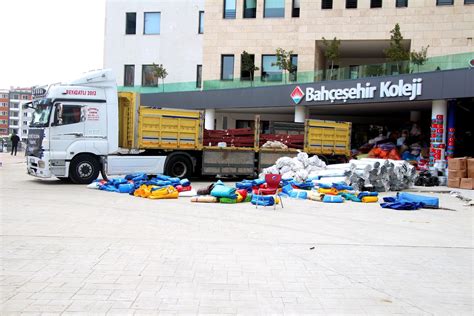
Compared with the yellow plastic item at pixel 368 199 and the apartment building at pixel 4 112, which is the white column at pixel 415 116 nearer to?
the yellow plastic item at pixel 368 199

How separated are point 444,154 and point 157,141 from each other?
45.7 ft

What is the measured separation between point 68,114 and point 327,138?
11862mm

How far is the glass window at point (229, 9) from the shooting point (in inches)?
1411

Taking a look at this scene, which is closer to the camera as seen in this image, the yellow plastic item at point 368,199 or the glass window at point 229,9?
the yellow plastic item at point 368,199

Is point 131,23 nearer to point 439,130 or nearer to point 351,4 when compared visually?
point 351,4

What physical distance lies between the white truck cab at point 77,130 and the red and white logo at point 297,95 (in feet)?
46.7

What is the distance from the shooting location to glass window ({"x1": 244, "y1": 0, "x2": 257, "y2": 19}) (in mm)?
35281

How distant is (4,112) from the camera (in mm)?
126000

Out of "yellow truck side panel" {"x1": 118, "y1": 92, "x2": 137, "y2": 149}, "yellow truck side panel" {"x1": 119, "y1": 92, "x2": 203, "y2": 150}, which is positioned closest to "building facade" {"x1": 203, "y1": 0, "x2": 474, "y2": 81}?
"yellow truck side panel" {"x1": 119, "y1": 92, "x2": 203, "y2": 150}

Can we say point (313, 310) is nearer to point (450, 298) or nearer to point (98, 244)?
point (450, 298)

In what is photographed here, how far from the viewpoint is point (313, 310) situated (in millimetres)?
4766

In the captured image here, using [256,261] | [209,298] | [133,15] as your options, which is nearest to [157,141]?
[256,261]

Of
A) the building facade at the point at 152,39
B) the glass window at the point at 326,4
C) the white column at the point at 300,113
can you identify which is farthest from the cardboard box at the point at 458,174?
the building facade at the point at 152,39

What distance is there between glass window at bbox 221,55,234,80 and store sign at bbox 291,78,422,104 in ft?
28.7
